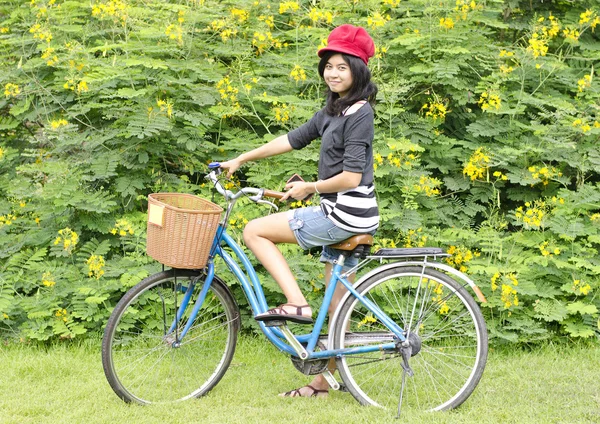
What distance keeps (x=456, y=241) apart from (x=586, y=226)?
0.87m

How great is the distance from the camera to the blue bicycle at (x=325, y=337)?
3.78 metres

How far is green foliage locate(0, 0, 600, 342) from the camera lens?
16.7ft

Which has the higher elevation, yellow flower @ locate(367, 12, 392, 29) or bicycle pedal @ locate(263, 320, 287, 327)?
yellow flower @ locate(367, 12, 392, 29)

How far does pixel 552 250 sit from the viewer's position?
5062 millimetres

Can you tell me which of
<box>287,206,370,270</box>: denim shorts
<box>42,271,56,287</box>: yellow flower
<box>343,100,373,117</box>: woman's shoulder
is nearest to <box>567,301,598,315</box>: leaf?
<box>287,206,370,270</box>: denim shorts

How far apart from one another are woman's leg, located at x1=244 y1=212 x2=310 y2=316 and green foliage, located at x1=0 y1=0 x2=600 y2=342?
1.20 metres

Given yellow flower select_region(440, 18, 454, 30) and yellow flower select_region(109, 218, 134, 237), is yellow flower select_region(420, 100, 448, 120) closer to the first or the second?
yellow flower select_region(440, 18, 454, 30)

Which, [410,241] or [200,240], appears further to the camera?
[410,241]

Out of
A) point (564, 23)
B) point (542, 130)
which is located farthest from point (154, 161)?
point (564, 23)

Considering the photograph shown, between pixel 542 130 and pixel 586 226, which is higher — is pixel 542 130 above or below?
above

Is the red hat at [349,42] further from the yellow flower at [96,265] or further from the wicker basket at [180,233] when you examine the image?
the yellow flower at [96,265]

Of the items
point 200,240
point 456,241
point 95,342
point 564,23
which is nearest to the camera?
point 200,240

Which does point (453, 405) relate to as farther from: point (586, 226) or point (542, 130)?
point (542, 130)

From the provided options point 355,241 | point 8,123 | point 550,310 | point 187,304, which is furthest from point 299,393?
point 8,123
